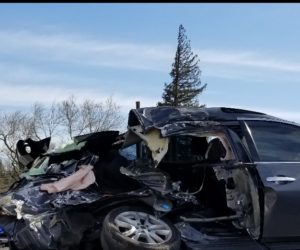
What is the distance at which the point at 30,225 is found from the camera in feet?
18.1

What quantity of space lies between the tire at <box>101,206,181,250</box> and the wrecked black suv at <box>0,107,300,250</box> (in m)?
0.01

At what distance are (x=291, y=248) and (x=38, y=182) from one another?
113 inches

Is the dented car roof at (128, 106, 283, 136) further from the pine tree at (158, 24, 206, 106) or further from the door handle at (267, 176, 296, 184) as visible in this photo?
the pine tree at (158, 24, 206, 106)

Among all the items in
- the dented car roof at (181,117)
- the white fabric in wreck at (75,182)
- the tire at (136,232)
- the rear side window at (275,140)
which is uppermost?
the dented car roof at (181,117)

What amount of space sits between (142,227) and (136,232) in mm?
112

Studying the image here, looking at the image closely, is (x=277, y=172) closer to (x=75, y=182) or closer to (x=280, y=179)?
(x=280, y=179)

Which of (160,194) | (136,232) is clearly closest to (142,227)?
(136,232)

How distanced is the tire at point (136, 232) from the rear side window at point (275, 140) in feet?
4.38

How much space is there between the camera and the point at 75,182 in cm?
581

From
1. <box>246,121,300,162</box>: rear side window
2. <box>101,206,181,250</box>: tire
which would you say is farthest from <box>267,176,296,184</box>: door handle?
<box>101,206,181,250</box>: tire

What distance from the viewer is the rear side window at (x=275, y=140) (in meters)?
5.91

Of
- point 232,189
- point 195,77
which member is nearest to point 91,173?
point 232,189

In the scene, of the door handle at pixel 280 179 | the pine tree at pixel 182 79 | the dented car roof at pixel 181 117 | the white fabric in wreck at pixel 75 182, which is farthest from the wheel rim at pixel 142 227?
the pine tree at pixel 182 79

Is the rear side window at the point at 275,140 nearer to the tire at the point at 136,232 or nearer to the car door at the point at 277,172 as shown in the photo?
the car door at the point at 277,172
